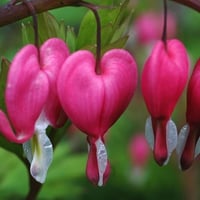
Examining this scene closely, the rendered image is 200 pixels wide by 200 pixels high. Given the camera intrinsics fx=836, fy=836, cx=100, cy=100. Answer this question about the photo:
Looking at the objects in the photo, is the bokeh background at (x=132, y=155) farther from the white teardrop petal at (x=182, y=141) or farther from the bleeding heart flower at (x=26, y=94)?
the bleeding heart flower at (x=26, y=94)

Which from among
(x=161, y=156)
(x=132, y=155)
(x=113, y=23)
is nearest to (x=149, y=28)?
(x=132, y=155)

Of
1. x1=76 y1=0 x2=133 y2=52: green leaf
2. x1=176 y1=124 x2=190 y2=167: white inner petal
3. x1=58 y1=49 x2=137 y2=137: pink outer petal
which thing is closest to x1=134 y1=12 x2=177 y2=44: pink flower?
x1=76 y1=0 x2=133 y2=52: green leaf

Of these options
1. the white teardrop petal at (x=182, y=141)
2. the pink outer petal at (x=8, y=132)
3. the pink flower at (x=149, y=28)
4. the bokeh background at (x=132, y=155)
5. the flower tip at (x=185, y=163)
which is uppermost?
the pink outer petal at (x=8, y=132)

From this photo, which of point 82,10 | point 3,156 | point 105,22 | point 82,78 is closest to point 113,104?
point 82,78

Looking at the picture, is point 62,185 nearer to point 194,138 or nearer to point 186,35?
point 194,138

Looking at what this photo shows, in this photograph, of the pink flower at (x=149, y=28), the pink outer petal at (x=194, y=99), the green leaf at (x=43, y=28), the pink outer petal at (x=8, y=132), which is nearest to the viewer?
the pink outer petal at (x=8, y=132)

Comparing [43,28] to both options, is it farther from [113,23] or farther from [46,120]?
[46,120]

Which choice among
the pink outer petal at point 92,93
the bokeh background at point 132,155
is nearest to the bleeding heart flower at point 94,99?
the pink outer petal at point 92,93
